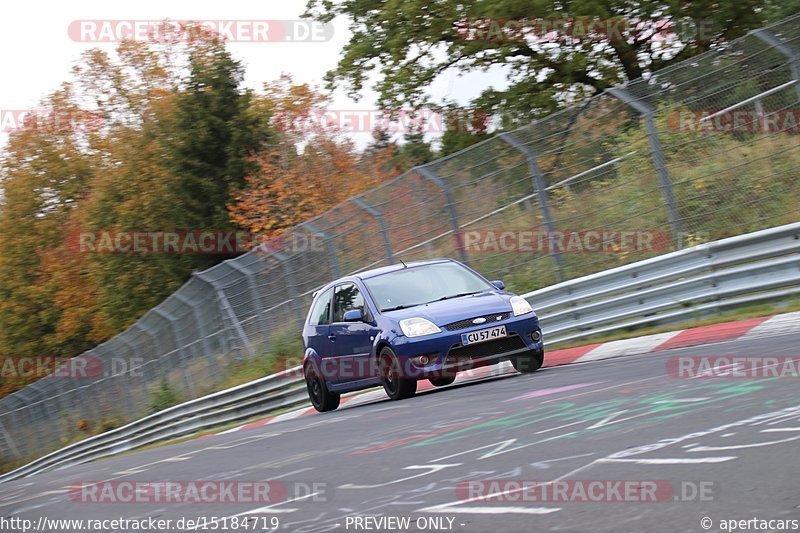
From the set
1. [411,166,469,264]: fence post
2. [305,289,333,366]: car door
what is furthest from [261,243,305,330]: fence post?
[305,289,333,366]: car door

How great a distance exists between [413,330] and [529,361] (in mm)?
1404

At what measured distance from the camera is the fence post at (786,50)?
40.7 ft

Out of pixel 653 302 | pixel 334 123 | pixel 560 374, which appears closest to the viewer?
pixel 560 374

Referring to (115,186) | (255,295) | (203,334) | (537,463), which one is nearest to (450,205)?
(255,295)

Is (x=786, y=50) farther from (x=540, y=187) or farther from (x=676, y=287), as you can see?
(x=540, y=187)

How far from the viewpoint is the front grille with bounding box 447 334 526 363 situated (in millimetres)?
11930

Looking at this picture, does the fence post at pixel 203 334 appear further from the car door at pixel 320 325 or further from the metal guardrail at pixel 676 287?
the metal guardrail at pixel 676 287

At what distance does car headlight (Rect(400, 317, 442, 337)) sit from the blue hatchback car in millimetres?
10

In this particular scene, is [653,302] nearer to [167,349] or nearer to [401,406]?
[401,406]

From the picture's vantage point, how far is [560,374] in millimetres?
11258

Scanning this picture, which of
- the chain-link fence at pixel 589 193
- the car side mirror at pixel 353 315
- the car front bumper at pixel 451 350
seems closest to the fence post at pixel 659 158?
the chain-link fence at pixel 589 193

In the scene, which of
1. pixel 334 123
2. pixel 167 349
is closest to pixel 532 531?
pixel 167 349

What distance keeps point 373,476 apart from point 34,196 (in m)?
59.9

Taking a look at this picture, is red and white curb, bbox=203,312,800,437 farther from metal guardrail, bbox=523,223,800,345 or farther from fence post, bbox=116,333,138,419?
fence post, bbox=116,333,138,419
